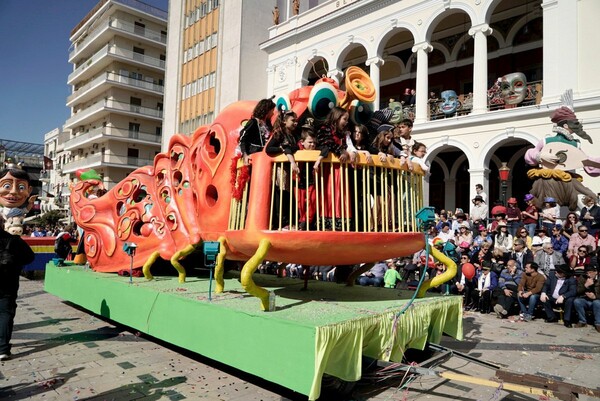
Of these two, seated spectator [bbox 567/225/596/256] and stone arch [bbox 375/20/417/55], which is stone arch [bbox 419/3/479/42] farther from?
seated spectator [bbox 567/225/596/256]

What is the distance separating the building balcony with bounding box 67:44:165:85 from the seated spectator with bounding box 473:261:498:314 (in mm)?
36404

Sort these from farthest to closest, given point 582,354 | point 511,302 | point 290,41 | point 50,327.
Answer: point 290,41
point 511,302
point 50,327
point 582,354

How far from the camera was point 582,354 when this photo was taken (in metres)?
6.14

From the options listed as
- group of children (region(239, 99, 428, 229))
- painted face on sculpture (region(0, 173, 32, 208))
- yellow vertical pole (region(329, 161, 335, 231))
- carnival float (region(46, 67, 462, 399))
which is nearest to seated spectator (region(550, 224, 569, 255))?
carnival float (region(46, 67, 462, 399))

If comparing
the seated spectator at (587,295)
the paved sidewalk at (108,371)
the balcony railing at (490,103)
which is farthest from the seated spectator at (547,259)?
the balcony railing at (490,103)

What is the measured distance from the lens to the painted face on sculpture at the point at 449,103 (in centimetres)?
1603

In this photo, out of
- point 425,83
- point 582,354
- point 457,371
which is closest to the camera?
point 457,371

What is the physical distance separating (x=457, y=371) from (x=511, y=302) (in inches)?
171

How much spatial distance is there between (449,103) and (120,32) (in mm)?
31708

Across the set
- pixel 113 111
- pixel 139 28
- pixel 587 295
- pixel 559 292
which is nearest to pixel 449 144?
pixel 559 292

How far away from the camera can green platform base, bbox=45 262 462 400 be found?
11.8 feet

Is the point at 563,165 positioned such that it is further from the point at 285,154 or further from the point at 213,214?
the point at 285,154

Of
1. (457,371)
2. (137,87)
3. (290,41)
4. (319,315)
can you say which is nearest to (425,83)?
(290,41)

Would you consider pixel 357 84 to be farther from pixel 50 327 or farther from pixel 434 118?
pixel 434 118
